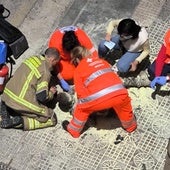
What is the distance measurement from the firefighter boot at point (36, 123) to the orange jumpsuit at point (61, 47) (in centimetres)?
57

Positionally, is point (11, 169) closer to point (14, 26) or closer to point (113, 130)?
point (113, 130)

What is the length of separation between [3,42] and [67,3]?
1174 mm

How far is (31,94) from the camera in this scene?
21.8 feet

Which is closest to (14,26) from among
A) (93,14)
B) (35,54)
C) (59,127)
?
(35,54)

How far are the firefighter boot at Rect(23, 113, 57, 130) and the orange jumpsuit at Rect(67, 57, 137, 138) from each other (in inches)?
16.1

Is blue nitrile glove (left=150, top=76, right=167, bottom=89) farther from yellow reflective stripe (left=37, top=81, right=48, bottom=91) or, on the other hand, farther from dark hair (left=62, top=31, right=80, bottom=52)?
yellow reflective stripe (left=37, top=81, right=48, bottom=91)

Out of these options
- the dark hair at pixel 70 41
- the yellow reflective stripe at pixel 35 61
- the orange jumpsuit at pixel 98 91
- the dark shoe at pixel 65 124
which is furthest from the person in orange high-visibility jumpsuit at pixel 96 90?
the yellow reflective stripe at pixel 35 61

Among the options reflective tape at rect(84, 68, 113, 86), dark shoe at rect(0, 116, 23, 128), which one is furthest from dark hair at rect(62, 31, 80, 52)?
dark shoe at rect(0, 116, 23, 128)

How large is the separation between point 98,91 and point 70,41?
82 centimetres

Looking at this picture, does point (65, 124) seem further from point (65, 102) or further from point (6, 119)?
point (6, 119)

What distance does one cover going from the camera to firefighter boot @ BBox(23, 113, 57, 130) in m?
6.82

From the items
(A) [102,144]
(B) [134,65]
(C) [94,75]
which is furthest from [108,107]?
(B) [134,65]

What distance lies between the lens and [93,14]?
784 centimetres

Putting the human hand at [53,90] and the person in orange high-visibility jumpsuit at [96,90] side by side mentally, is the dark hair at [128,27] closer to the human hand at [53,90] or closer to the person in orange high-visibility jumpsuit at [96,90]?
the person in orange high-visibility jumpsuit at [96,90]
